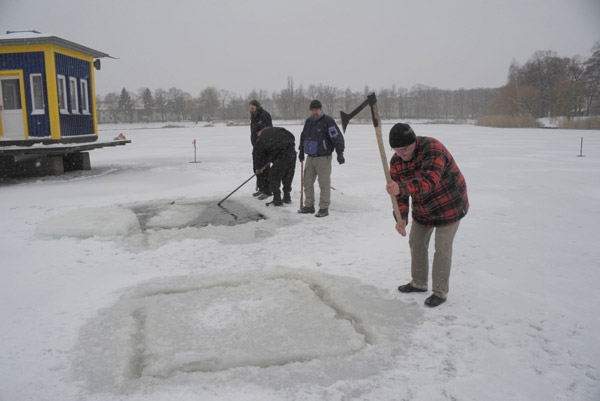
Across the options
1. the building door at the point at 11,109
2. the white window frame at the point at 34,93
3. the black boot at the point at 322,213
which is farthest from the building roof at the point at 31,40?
the black boot at the point at 322,213

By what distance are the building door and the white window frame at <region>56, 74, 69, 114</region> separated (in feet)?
3.57

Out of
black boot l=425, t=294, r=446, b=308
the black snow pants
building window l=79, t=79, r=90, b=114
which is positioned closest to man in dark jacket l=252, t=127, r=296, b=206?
the black snow pants

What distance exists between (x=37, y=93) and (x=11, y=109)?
930 mm

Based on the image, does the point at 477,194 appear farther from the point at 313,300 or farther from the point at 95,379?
the point at 95,379

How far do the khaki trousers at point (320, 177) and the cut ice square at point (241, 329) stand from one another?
3279mm

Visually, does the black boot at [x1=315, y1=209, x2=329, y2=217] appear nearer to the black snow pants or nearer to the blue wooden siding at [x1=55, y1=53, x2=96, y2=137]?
the black snow pants

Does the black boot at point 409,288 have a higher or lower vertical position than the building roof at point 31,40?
lower

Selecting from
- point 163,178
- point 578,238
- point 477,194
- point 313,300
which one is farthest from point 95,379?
point 163,178

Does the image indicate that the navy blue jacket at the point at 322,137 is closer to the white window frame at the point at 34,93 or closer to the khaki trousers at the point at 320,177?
the khaki trousers at the point at 320,177

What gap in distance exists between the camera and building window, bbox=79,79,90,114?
49.0ft

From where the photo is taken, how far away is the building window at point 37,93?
1317 cm

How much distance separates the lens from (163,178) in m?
12.2

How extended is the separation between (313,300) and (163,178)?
911 cm

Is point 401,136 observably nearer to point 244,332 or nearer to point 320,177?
point 244,332
